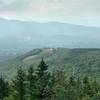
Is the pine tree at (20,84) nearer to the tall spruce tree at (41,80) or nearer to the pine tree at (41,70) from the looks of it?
the tall spruce tree at (41,80)

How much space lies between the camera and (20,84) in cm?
4944

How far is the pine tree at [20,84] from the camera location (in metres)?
49.2

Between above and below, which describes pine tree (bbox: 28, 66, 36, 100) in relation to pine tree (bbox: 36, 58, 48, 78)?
below

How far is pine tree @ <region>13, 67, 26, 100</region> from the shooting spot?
49.2 metres

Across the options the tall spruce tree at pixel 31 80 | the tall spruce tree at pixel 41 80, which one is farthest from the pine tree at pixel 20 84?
the tall spruce tree at pixel 41 80

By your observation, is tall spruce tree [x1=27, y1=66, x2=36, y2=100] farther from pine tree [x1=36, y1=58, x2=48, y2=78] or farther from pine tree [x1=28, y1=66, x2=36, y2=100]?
pine tree [x1=36, y1=58, x2=48, y2=78]

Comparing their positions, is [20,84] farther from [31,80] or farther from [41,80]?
[41,80]

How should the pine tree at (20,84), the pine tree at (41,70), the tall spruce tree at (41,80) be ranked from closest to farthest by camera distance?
1. the tall spruce tree at (41,80)
2. the pine tree at (41,70)
3. the pine tree at (20,84)

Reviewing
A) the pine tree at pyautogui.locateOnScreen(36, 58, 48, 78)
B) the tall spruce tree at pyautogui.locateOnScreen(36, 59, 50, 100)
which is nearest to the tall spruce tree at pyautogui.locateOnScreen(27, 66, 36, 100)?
the tall spruce tree at pyautogui.locateOnScreen(36, 59, 50, 100)

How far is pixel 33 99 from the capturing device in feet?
152

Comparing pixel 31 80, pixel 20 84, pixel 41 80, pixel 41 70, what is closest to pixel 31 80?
pixel 31 80

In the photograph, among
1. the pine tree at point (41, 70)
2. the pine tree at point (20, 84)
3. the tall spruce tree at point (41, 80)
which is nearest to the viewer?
the tall spruce tree at point (41, 80)

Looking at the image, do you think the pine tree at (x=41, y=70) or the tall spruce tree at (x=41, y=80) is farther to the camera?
the pine tree at (x=41, y=70)

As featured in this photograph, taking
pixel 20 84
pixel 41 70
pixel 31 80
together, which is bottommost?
pixel 20 84
